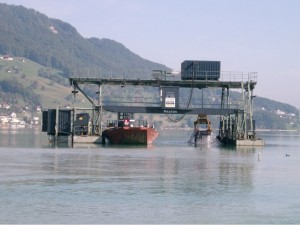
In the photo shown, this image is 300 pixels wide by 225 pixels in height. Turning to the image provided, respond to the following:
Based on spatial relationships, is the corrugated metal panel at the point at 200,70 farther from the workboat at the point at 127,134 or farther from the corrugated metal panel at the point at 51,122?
the corrugated metal panel at the point at 51,122

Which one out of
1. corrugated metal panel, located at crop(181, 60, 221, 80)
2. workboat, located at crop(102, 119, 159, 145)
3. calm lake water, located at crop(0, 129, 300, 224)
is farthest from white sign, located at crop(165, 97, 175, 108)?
calm lake water, located at crop(0, 129, 300, 224)

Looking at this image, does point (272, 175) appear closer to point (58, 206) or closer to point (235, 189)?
point (235, 189)

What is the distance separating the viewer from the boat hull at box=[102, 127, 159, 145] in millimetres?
103981

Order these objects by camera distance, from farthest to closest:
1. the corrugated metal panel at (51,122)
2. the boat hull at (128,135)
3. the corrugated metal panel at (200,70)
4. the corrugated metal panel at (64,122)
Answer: the corrugated metal panel at (51,122), the corrugated metal panel at (64,122), the boat hull at (128,135), the corrugated metal panel at (200,70)

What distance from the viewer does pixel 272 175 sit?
56.0m

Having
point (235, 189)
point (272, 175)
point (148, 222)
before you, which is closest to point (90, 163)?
point (272, 175)

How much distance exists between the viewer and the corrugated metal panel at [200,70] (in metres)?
104

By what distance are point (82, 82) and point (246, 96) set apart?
2403cm

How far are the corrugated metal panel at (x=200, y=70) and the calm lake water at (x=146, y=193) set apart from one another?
39.3 m

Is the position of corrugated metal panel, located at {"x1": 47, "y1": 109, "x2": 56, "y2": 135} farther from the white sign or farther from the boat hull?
the white sign

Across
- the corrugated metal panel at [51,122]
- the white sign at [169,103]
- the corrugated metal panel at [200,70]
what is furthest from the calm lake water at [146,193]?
the corrugated metal panel at [51,122]

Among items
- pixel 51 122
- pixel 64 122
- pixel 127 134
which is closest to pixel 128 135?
pixel 127 134

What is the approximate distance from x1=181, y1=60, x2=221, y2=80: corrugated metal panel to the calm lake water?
39.3 meters

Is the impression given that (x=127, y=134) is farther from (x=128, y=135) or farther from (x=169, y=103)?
(x=169, y=103)
